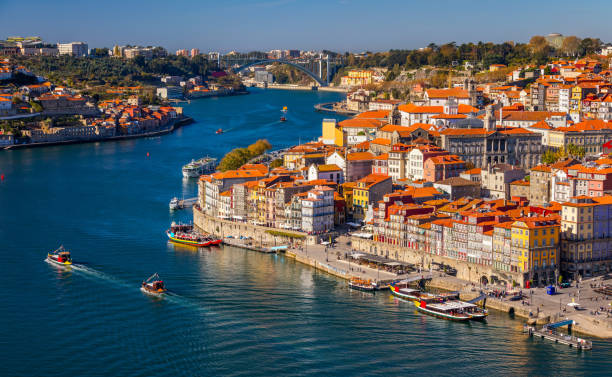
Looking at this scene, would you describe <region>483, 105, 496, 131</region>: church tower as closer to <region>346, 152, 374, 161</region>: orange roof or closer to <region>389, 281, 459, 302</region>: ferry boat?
<region>346, 152, 374, 161</region>: orange roof

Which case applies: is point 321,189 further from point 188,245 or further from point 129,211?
point 129,211

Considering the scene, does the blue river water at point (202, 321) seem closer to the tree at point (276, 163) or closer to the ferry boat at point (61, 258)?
the ferry boat at point (61, 258)

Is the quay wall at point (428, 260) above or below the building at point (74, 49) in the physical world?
below

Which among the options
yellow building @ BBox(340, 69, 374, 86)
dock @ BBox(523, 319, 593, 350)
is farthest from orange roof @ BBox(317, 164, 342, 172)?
yellow building @ BBox(340, 69, 374, 86)

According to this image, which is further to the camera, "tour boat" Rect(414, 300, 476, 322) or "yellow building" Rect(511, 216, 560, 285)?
"yellow building" Rect(511, 216, 560, 285)

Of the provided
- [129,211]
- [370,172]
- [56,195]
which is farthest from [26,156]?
[370,172]

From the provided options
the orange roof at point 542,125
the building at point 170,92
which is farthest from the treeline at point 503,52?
the building at point 170,92

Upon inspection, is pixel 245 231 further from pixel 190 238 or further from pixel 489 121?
pixel 489 121
